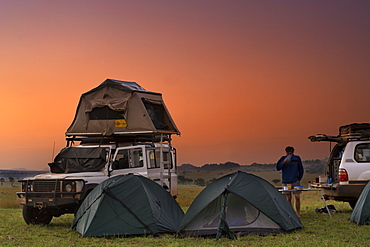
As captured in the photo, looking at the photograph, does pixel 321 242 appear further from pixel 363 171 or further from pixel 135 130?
pixel 135 130

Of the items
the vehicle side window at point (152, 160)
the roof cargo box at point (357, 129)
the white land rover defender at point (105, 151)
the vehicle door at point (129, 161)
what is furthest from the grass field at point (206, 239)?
the vehicle side window at point (152, 160)

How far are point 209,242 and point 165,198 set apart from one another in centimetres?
A: 258

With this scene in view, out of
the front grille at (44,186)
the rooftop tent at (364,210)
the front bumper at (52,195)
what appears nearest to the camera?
the rooftop tent at (364,210)

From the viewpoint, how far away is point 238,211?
12.7m

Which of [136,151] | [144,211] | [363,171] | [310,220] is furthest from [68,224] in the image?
[363,171]

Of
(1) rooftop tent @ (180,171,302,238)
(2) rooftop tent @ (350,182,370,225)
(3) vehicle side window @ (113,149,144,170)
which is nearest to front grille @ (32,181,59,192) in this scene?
(3) vehicle side window @ (113,149,144,170)

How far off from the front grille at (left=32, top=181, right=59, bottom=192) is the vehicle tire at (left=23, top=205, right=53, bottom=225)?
826 mm

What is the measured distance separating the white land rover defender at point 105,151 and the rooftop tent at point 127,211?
5.42 ft

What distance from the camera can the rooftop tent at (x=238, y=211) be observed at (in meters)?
12.4

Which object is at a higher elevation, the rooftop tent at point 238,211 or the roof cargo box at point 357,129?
the roof cargo box at point 357,129

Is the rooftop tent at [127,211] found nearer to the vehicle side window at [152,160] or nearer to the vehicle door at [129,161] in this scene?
the vehicle door at [129,161]

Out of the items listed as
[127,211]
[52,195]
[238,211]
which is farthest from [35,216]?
[238,211]

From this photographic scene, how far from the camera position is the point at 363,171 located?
15.9 meters

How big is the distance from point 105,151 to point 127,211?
362 centimetres
